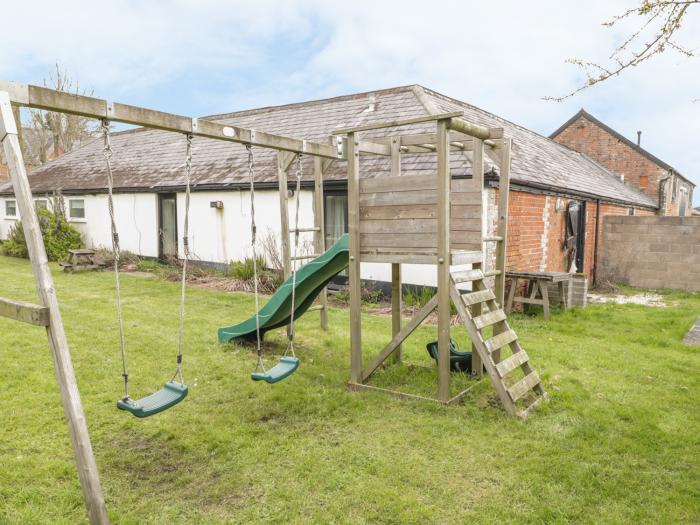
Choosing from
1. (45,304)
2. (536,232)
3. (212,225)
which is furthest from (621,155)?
(45,304)

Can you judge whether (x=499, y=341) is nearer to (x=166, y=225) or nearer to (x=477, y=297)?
(x=477, y=297)

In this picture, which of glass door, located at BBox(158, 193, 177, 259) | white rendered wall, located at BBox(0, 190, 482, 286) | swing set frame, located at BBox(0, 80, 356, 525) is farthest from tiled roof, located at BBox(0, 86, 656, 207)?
swing set frame, located at BBox(0, 80, 356, 525)

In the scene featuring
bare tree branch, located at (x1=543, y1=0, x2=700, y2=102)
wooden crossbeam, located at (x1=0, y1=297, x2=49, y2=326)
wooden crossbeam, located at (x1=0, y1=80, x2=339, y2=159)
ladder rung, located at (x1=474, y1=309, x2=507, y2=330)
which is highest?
bare tree branch, located at (x1=543, y1=0, x2=700, y2=102)

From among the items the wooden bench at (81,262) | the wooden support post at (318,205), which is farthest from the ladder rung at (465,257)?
the wooden bench at (81,262)

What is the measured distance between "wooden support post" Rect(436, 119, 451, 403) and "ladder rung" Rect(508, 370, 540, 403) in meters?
0.62

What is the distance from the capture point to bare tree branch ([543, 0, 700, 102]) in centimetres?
388

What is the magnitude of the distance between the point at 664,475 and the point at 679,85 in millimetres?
3841

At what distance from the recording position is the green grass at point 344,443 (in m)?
3.31

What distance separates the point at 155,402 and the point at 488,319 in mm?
3162

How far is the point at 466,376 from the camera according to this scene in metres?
5.93

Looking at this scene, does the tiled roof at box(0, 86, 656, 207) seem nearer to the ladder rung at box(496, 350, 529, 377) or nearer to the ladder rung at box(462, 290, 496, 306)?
the ladder rung at box(462, 290, 496, 306)

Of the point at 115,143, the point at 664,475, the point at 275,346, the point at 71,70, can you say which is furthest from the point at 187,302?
the point at 71,70

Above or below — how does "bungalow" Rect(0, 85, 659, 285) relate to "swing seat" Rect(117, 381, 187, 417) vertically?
above

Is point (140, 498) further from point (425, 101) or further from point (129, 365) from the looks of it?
point (425, 101)
